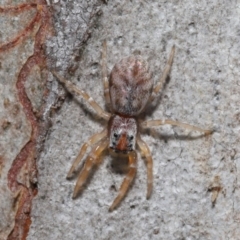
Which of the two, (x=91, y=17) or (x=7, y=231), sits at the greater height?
(x=91, y=17)

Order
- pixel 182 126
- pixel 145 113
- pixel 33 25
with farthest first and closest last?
1. pixel 145 113
2. pixel 182 126
3. pixel 33 25

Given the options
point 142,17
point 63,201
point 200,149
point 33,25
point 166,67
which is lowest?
point 200,149

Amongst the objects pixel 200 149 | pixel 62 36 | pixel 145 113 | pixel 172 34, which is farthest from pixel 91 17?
pixel 200 149

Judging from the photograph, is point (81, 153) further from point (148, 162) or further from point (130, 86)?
point (130, 86)

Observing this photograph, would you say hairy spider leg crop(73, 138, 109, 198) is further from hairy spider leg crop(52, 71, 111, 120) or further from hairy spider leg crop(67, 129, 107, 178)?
hairy spider leg crop(52, 71, 111, 120)

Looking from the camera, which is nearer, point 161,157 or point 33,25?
point 33,25

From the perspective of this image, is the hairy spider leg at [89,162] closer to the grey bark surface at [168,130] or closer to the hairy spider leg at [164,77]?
the grey bark surface at [168,130]

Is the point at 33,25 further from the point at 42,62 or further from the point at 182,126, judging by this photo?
the point at 182,126
